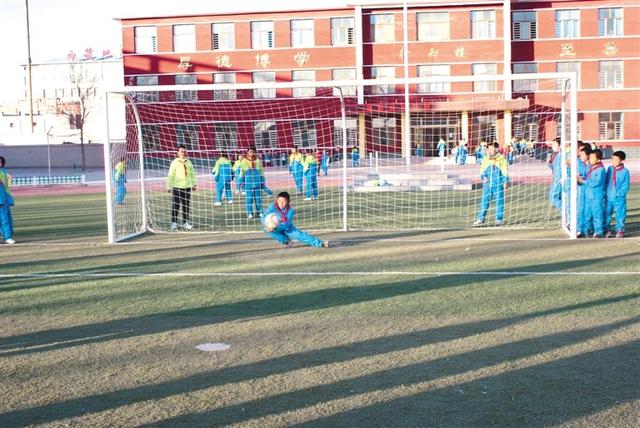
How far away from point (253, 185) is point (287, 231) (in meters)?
6.46

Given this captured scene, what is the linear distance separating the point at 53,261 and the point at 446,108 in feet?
119

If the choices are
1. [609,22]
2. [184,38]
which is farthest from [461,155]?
[184,38]

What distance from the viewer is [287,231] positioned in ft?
42.4

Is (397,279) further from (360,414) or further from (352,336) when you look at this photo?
(360,414)

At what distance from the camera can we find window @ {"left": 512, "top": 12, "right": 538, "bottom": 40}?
5141 centimetres

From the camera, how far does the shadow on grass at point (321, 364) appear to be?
5.27 metres

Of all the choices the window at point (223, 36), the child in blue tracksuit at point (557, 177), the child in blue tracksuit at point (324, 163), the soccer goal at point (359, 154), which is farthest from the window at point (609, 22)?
the child in blue tracksuit at point (557, 177)

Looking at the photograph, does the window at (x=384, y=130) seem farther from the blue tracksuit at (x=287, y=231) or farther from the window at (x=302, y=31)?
the blue tracksuit at (x=287, y=231)

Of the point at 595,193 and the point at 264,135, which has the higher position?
the point at 264,135

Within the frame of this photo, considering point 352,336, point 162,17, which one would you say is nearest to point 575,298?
point 352,336

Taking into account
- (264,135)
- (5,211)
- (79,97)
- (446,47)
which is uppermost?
(446,47)

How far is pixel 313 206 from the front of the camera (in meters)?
21.8

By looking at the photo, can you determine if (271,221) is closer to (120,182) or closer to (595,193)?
(595,193)

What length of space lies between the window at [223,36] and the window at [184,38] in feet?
4.33
